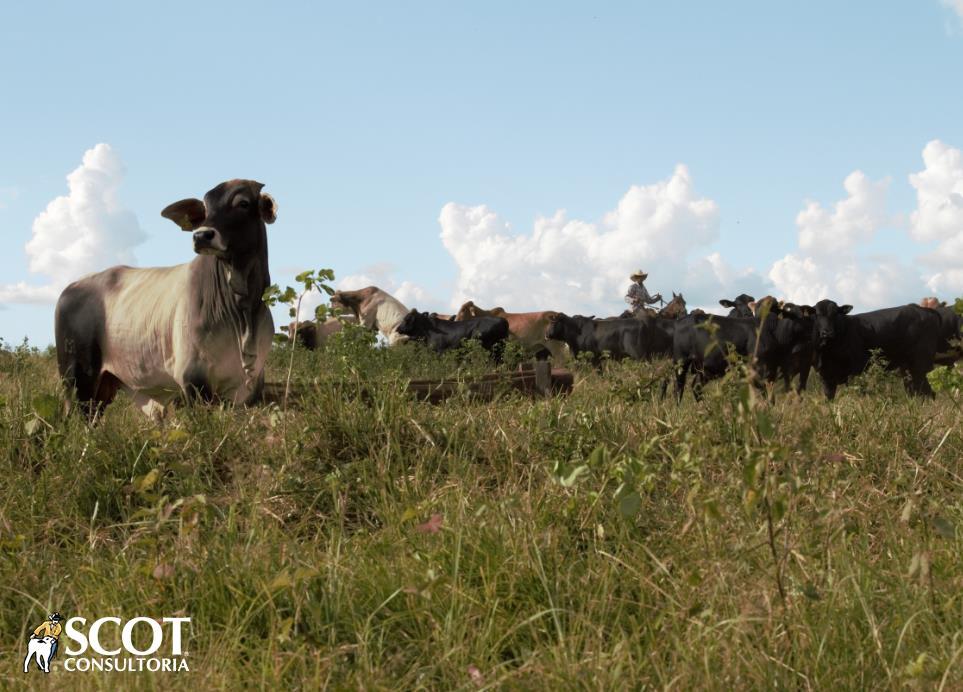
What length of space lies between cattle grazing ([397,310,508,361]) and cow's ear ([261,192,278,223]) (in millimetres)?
11254

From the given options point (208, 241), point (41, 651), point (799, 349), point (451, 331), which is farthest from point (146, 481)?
point (451, 331)

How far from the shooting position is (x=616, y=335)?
61.2 feet

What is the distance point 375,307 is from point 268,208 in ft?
43.2

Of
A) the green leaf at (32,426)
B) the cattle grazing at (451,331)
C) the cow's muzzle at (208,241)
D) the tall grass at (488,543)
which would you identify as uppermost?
the cow's muzzle at (208,241)

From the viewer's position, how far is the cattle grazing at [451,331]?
707 inches

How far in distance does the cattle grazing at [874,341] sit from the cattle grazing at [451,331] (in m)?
6.31

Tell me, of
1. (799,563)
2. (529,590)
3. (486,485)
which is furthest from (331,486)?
(799,563)

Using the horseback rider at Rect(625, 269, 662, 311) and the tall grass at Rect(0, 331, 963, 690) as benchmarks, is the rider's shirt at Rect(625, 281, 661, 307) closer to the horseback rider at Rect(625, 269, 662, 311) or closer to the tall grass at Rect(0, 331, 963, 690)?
the horseback rider at Rect(625, 269, 662, 311)

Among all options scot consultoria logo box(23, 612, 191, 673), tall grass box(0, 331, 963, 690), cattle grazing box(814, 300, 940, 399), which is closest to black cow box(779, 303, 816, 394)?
cattle grazing box(814, 300, 940, 399)

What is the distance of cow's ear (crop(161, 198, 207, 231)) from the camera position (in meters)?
6.26

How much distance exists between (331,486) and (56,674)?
1.42 m

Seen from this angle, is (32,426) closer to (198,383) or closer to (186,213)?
(198,383)

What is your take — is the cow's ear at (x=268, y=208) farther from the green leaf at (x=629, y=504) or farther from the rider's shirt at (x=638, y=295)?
the rider's shirt at (x=638, y=295)

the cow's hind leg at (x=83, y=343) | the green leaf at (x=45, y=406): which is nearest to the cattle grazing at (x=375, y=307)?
the cow's hind leg at (x=83, y=343)
